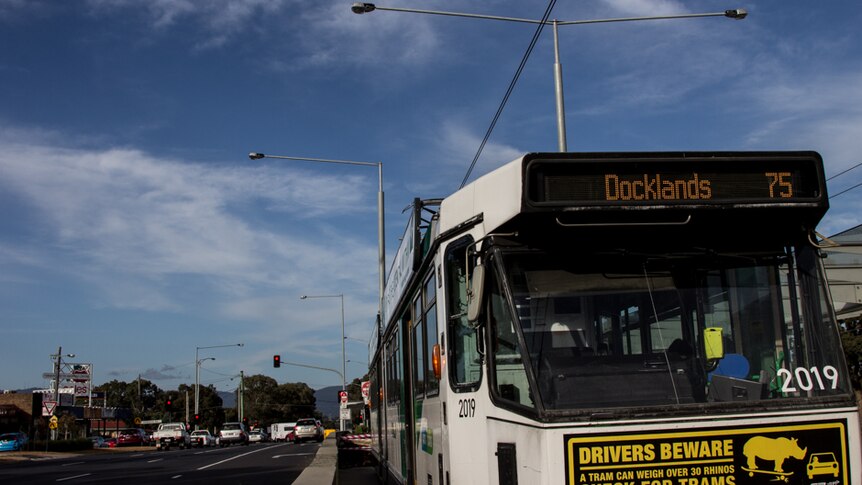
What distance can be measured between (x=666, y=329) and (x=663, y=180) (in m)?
0.89

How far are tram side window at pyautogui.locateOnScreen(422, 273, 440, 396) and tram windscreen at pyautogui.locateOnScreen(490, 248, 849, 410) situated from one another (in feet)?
5.46

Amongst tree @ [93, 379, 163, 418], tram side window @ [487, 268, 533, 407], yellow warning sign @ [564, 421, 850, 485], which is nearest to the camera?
yellow warning sign @ [564, 421, 850, 485]

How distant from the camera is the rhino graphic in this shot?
187 inches

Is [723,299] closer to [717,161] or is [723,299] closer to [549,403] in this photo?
[717,161]

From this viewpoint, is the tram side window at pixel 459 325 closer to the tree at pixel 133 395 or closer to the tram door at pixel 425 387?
the tram door at pixel 425 387

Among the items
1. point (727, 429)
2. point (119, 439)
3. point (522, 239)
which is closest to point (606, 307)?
point (522, 239)

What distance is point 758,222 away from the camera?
541cm

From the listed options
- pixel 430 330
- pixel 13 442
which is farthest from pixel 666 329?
pixel 13 442

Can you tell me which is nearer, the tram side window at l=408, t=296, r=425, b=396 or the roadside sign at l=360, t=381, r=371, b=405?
the tram side window at l=408, t=296, r=425, b=396

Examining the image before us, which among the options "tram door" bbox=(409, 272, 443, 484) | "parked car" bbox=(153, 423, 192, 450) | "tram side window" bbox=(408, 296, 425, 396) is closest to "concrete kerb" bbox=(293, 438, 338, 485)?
"tram door" bbox=(409, 272, 443, 484)

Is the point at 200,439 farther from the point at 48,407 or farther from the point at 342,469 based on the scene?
the point at 342,469

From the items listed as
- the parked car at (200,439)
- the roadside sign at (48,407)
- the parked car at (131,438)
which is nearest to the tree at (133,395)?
the parked car at (131,438)

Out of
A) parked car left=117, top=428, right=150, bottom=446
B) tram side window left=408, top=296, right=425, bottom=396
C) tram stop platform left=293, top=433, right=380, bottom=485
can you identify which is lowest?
parked car left=117, top=428, right=150, bottom=446

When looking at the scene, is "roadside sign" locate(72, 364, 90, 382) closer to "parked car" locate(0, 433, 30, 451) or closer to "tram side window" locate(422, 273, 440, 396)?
"parked car" locate(0, 433, 30, 451)
